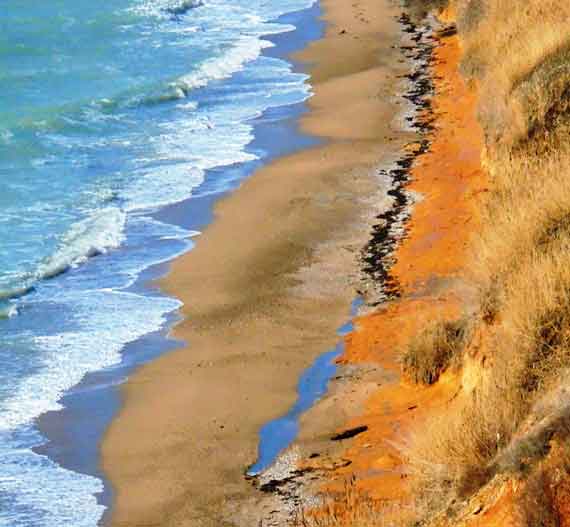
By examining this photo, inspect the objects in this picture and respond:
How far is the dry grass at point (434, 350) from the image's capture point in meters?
13.1

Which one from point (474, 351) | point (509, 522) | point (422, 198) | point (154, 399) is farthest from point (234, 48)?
point (509, 522)

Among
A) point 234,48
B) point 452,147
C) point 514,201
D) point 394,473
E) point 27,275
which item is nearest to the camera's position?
point 394,473

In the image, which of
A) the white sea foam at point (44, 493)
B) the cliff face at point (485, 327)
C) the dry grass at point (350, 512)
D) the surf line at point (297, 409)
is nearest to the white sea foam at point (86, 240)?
the cliff face at point (485, 327)

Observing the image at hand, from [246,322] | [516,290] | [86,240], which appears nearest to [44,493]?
[246,322]

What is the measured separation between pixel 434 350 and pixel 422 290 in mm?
3349

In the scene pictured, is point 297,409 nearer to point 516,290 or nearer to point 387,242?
point 516,290

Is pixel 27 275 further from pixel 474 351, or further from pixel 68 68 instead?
pixel 68 68

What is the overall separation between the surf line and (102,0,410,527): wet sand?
4.5 inches

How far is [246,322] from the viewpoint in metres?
16.6

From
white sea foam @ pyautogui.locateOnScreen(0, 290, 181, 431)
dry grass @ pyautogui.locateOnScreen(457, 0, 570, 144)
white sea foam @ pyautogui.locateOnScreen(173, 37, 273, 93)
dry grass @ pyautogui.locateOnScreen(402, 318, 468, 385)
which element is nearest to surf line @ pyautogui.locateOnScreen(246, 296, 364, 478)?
dry grass @ pyautogui.locateOnScreen(402, 318, 468, 385)

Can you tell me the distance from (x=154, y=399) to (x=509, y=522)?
783 centimetres

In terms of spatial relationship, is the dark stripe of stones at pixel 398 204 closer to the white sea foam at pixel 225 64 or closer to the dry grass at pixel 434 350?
the dry grass at pixel 434 350

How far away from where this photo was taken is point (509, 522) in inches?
295

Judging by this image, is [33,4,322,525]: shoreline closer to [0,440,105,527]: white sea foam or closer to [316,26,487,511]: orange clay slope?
[0,440,105,527]: white sea foam
